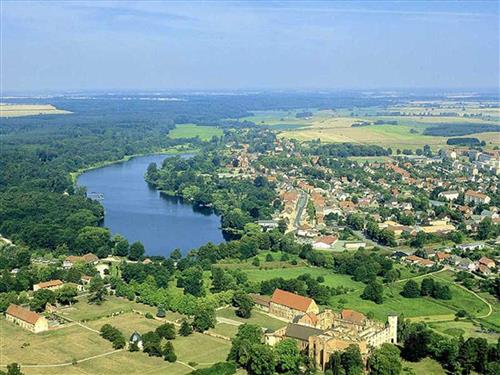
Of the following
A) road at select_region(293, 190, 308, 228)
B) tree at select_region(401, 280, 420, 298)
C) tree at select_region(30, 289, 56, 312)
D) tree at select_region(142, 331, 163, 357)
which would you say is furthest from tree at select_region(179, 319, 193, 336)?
road at select_region(293, 190, 308, 228)

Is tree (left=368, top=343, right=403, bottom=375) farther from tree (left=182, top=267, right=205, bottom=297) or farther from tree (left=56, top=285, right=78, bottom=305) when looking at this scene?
tree (left=56, top=285, right=78, bottom=305)

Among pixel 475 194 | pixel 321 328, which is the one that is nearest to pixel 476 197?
pixel 475 194

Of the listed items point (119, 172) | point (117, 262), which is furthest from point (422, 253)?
point (119, 172)

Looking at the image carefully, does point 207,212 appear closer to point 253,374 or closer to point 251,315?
point 251,315

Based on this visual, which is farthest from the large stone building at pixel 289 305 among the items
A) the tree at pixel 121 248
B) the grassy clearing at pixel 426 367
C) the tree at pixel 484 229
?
the tree at pixel 484 229

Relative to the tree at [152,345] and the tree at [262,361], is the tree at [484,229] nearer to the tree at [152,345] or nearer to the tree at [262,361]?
the tree at [262,361]

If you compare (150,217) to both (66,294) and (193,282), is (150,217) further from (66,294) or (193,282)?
(66,294)

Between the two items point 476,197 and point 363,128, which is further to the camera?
point 363,128
